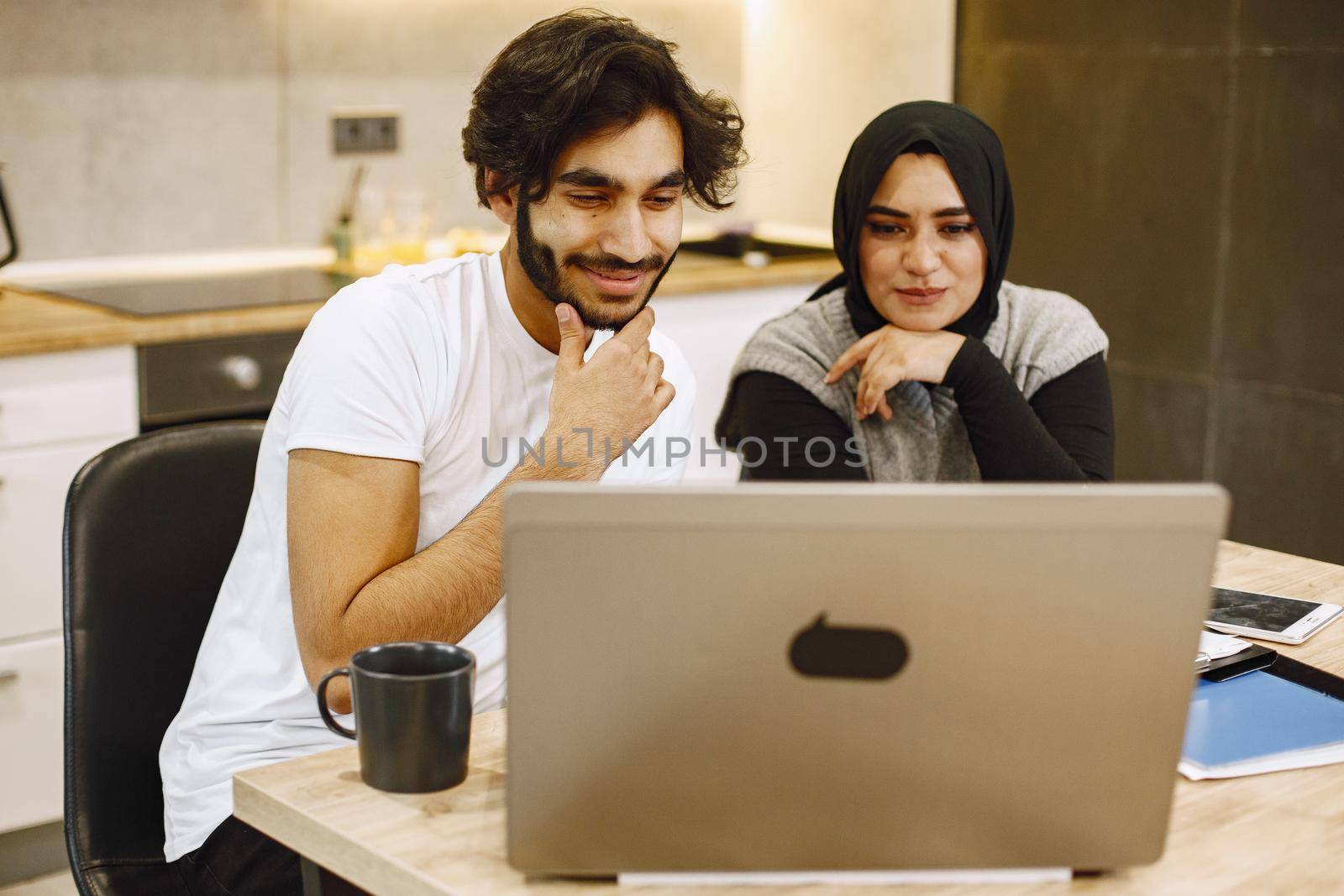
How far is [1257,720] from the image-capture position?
1.17m

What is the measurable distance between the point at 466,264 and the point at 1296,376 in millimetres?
2083

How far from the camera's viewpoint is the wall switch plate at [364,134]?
331 centimetres

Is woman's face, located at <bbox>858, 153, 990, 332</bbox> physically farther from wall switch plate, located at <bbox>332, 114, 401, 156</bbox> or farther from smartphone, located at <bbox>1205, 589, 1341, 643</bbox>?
wall switch plate, located at <bbox>332, 114, 401, 156</bbox>

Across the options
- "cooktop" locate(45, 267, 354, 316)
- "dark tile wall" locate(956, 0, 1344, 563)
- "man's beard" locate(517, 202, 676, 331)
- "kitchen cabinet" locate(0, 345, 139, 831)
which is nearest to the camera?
"man's beard" locate(517, 202, 676, 331)

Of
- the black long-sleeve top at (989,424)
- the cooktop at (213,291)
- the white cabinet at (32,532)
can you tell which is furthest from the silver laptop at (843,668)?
the cooktop at (213,291)

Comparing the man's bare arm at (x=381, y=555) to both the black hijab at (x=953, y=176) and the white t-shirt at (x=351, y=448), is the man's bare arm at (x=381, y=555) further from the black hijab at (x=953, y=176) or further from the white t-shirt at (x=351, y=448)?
the black hijab at (x=953, y=176)

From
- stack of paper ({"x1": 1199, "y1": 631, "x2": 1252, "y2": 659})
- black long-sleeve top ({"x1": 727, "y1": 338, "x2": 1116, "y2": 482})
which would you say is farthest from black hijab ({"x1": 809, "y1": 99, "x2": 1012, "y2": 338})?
stack of paper ({"x1": 1199, "y1": 631, "x2": 1252, "y2": 659})

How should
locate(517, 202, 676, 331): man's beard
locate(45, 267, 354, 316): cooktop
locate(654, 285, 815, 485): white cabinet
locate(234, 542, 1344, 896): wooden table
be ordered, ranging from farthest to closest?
locate(654, 285, 815, 485): white cabinet
locate(45, 267, 354, 316): cooktop
locate(517, 202, 676, 331): man's beard
locate(234, 542, 1344, 896): wooden table

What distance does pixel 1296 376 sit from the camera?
3010 millimetres

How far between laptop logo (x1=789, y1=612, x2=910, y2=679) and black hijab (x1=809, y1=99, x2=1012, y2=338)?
4.17ft

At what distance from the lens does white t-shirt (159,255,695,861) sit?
137 cm

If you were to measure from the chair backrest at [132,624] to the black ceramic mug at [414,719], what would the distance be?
50cm

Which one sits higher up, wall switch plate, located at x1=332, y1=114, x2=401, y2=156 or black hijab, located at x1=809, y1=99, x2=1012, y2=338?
wall switch plate, located at x1=332, y1=114, x2=401, y2=156

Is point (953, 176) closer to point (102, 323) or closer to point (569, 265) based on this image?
point (569, 265)
